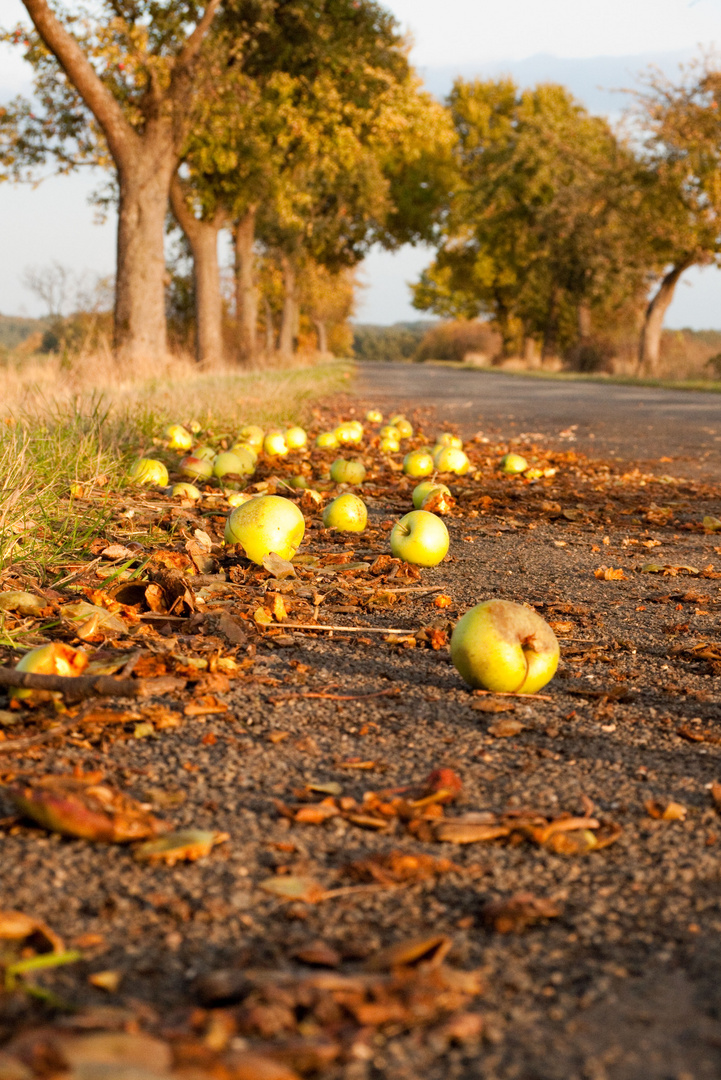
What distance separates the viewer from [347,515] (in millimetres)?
4281

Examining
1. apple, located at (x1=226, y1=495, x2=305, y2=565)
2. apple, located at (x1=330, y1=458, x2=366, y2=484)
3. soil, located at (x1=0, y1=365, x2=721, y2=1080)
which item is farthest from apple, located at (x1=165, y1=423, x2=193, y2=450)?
soil, located at (x1=0, y1=365, x2=721, y2=1080)

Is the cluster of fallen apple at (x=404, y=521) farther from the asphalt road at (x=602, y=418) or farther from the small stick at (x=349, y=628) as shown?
the asphalt road at (x=602, y=418)

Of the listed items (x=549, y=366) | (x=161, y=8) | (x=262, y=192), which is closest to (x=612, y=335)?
(x=549, y=366)

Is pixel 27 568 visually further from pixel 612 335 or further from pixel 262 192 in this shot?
pixel 612 335

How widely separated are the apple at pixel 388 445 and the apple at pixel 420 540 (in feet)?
12.4

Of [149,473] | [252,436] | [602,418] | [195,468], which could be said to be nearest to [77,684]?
[149,473]

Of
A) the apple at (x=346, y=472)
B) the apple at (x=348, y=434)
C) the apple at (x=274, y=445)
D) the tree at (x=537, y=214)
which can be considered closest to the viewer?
the apple at (x=346, y=472)

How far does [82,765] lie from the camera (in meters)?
1.77

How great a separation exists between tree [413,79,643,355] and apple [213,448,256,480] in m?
28.1

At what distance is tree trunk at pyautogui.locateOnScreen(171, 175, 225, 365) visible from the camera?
19312 mm

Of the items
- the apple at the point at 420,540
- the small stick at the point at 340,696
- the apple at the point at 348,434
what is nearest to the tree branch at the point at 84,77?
the apple at the point at 348,434

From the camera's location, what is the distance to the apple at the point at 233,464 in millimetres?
5324

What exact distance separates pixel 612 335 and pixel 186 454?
3977 cm

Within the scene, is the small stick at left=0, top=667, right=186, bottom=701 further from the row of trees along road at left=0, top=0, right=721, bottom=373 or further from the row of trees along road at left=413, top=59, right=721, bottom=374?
the row of trees along road at left=413, top=59, right=721, bottom=374
